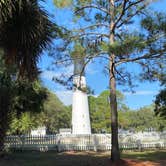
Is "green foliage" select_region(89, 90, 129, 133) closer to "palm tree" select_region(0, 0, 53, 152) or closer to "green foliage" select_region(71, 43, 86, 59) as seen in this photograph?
"green foliage" select_region(71, 43, 86, 59)

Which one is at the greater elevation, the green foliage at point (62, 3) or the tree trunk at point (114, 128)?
the green foliage at point (62, 3)

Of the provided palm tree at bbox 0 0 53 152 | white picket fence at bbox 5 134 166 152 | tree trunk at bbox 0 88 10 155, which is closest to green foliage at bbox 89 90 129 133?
white picket fence at bbox 5 134 166 152

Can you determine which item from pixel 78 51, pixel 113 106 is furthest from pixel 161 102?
pixel 78 51

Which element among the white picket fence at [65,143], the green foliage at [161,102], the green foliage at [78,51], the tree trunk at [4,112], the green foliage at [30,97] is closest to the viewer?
the green foliage at [78,51]

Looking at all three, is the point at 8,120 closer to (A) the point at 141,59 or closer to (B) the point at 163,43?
(A) the point at 141,59

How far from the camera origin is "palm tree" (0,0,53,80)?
7.96m

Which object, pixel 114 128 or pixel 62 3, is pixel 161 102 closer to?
pixel 114 128

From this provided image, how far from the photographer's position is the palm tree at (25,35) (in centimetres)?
796

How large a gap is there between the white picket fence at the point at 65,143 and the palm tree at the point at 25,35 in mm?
15052

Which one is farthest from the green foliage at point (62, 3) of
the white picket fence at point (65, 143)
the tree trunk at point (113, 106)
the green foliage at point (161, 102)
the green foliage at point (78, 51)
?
the white picket fence at point (65, 143)

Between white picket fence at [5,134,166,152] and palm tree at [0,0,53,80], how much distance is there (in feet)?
49.4

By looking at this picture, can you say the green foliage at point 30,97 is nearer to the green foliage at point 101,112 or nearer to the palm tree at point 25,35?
the palm tree at point 25,35

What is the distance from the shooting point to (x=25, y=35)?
8055mm

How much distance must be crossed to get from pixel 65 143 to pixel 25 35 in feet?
53.9
